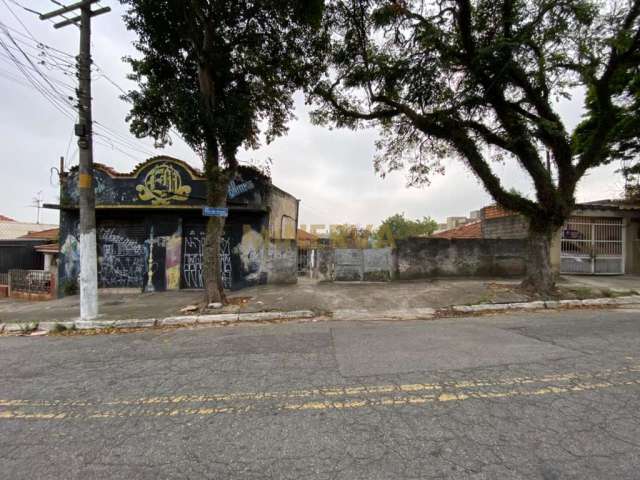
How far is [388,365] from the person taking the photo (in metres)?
3.83

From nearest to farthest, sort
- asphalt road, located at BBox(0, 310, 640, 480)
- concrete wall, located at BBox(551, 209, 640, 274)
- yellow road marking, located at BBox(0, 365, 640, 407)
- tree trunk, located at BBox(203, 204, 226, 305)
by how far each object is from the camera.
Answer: asphalt road, located at BBox(0, 310, 640, 480)
yellow road marking, located at BBox(0, 365, 640, 407)
tree trunk, located at BBox(203, 204, 226, 305)
concrete wall, located at BBox(551, 209, 640, 274)

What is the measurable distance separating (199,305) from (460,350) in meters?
6.35

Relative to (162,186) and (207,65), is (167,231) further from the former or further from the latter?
(207,65)

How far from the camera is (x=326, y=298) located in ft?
28.8

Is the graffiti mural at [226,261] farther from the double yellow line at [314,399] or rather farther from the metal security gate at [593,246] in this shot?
the metal security gate at [593,246]

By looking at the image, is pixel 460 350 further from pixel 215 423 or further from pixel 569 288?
pixel 569 288

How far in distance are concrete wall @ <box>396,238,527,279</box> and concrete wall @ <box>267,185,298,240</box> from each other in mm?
4926

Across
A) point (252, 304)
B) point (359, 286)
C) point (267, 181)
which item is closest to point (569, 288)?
point (359, 286)

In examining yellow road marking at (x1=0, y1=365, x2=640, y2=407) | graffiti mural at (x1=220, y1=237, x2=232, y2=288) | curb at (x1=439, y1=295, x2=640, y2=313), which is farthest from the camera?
graffiti mural at (x1=220, y1=237, x2=232, y2=288)

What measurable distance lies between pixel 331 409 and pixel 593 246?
601 inches

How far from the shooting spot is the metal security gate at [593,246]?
12.5 m

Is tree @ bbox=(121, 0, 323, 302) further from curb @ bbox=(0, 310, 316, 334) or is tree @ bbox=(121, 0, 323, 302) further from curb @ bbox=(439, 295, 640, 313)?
curb @ bbox=(439, 295, 640, 313)

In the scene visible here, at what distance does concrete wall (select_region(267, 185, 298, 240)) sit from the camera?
11577 mm

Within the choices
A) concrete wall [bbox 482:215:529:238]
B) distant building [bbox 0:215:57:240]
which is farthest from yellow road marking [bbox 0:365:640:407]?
distant building [bbox 0:215:57:240]
